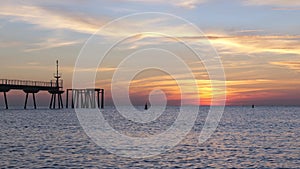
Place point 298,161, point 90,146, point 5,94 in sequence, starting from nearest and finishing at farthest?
point 298,161, point 90,146, point 5,94

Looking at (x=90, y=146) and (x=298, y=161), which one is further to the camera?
(x=90, y=146)

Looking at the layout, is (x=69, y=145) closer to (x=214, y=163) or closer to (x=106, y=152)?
(x=106, y=152)

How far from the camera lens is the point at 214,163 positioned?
36594 mm

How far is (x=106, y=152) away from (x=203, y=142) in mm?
14708

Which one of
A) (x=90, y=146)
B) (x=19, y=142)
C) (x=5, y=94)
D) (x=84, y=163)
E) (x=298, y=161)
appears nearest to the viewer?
(x=84, y=163)

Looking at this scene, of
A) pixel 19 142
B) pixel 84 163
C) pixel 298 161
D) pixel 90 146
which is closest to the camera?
pixel 84 163

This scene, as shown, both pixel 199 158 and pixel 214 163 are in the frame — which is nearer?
pixel 214 163

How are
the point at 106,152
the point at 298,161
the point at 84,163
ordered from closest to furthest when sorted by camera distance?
the point at 84,163 < the point at 298,161 < the point at 106,152

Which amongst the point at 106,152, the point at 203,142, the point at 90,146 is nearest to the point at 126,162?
the point at 106,152

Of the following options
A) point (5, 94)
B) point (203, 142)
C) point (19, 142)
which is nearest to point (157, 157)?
point (203, 142)

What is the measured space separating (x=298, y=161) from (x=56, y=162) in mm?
18924

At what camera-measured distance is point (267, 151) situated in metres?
44.9

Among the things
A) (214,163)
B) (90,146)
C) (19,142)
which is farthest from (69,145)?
(214,163)

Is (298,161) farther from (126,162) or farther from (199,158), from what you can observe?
(126,162)
